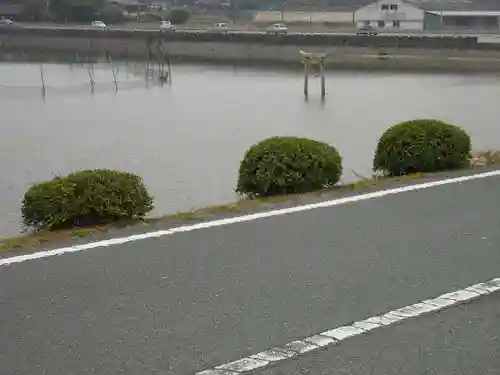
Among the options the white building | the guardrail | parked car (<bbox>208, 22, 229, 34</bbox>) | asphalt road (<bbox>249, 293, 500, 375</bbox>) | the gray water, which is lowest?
the gray water

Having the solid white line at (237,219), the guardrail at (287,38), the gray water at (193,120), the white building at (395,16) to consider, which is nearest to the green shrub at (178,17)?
the white building at (395,16)

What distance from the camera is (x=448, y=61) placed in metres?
54.6

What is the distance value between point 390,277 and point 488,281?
1.99 feet

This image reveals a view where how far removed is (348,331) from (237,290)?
0.84m

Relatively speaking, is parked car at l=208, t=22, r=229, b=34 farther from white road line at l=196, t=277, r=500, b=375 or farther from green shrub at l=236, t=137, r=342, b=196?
white road line at l=196, t=277, r=500, b=375

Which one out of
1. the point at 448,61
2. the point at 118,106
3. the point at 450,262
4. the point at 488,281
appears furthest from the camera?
the point at 448,61

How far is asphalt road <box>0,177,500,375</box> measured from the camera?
11.8 feet

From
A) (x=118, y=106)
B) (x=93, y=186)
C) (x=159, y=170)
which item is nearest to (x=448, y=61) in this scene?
(x=118, y=106)

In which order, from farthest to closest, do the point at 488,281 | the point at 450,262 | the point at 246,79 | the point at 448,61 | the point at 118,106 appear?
the point at 448,61
the point at 246,79
the point at 118,106
the point at 450,262
the point at 488,281

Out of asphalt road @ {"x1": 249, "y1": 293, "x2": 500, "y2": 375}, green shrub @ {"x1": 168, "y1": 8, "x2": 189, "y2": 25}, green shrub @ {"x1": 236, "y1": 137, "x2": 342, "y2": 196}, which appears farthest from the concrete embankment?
asphalt road @ {"x1": 249, "y1": 293, "x2": 500, "y2": 375}

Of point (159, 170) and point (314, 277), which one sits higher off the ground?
point (314, 277)

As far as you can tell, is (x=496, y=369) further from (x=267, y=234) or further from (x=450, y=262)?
(x=267, y=234)

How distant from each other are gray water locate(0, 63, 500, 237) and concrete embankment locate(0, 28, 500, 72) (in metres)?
10.3

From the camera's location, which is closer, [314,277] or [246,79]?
[314,277]
